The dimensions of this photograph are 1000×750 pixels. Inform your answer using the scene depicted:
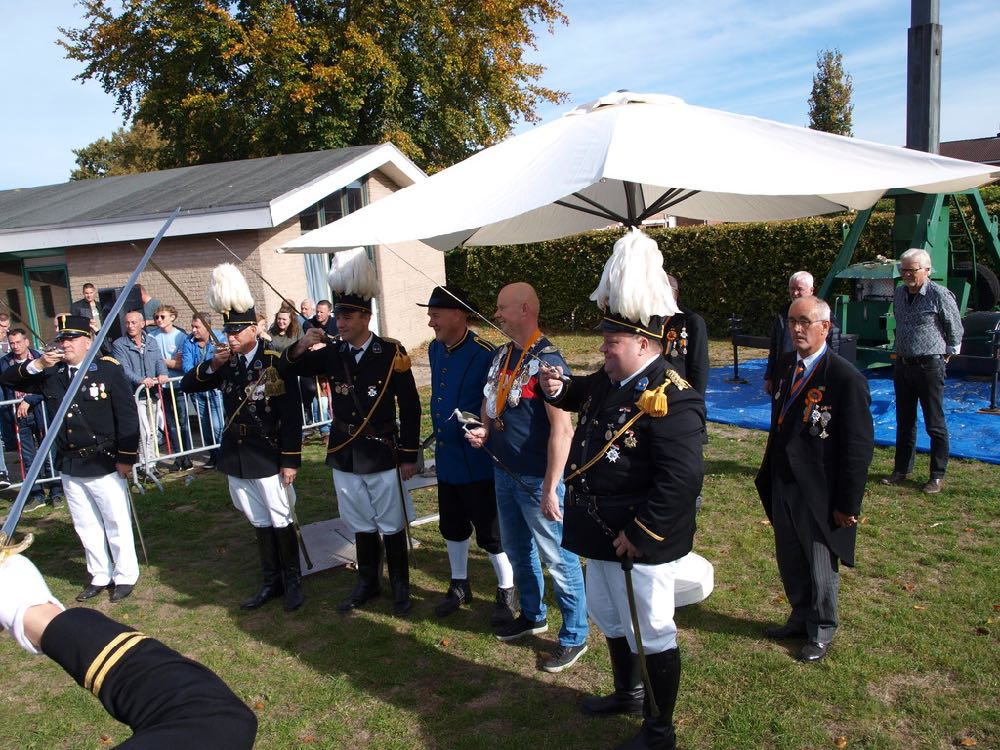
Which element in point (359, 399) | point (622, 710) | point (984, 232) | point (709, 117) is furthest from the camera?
point (984, 232)

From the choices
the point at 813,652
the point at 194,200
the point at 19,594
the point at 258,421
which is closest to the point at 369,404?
the point at 258,421

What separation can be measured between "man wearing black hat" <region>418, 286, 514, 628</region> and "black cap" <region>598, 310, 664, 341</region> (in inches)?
55.0

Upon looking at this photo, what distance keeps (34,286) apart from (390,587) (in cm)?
1264

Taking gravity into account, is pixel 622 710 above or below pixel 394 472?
below

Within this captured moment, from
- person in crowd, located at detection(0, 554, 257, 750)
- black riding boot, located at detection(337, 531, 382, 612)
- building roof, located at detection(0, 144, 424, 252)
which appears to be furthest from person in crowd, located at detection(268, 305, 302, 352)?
person in crowd, located at detection(0, 554, 257, 750)

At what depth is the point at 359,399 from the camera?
15.8 ft

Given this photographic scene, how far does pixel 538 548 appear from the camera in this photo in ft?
13.6

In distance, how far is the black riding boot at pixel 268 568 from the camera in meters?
5.14

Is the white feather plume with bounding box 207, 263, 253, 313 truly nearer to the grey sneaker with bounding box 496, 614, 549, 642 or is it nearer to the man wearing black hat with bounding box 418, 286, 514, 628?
the man wearing black hat with bounding box 418, 286, 514, 628

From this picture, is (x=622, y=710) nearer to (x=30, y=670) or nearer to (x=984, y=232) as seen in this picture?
(x=30, y=670)

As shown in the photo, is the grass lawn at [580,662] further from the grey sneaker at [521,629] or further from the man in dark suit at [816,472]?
the man in dark suit at [816,472]

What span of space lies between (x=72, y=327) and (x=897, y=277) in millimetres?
9804

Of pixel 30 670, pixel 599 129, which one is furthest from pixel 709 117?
pixel 30 670

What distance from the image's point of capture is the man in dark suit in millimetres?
3844
